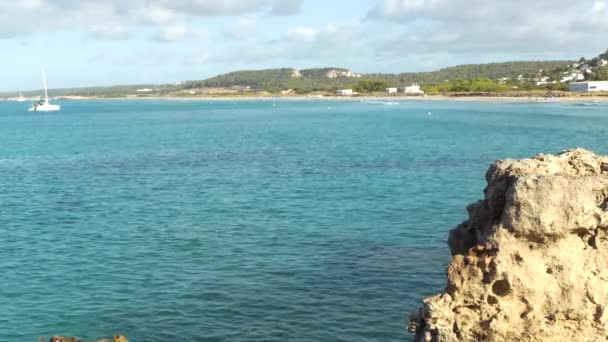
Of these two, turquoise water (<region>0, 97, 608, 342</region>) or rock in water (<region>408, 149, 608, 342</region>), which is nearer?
rock in water (<region>408, 149, 608, 342</region>)

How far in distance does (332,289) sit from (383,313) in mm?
2997

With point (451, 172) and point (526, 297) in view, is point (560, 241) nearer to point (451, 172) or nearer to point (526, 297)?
point (526, 297)

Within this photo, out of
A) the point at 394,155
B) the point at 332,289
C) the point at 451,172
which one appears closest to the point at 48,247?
the point at 332,289

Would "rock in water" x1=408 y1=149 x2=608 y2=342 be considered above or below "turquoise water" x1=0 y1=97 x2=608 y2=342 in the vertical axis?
above

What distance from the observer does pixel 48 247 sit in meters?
32.4

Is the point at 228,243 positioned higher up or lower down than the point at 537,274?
lower down

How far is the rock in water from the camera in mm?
13109

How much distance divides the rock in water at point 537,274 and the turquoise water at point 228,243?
24.2 ft

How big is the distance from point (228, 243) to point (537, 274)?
20864 millimetres

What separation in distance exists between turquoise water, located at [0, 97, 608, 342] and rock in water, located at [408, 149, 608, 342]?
737cm

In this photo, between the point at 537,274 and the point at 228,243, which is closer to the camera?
the point at 537,274

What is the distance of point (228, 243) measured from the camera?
32375 mm

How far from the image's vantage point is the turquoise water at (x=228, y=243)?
73.2 ft

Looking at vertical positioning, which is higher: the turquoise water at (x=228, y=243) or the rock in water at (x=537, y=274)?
the rock in water at (x=537, y=274)
